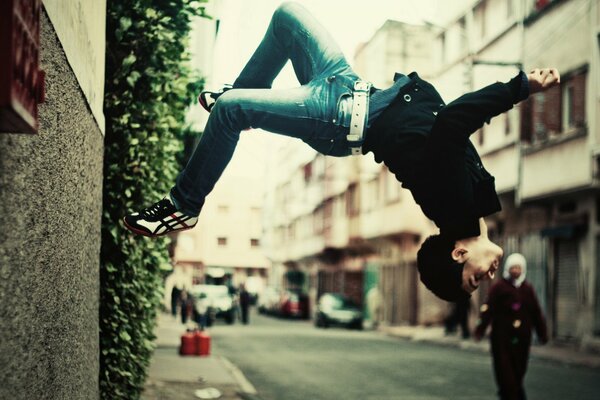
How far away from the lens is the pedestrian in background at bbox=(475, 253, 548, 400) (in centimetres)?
1209

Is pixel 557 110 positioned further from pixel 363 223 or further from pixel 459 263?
pixel 459 263

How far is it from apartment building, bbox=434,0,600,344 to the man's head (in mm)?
22285

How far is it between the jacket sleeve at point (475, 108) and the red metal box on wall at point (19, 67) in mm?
1145

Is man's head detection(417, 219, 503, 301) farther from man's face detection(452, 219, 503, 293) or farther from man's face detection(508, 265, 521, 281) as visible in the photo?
man's face detection(508, 265, 521, 281)

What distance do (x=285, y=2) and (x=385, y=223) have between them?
1744 inches

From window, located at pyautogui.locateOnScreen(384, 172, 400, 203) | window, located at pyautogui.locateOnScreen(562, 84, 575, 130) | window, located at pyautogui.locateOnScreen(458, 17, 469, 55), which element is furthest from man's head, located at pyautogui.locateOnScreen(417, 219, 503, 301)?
window, located at pyautogui.locateOnScreen(384, 172, 400, 203)

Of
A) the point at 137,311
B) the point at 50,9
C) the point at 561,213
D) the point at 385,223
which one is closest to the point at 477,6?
the point at 561,213

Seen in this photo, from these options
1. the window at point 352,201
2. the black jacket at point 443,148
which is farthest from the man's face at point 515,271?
the window at point 352,201

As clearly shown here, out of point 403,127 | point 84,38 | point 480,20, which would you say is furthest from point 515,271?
point 480,20

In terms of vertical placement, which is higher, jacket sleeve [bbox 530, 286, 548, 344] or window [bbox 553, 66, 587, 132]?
window [bbox 553, 66, 587, 132]

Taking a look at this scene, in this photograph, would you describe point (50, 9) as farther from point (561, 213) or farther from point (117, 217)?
point (561, 213)

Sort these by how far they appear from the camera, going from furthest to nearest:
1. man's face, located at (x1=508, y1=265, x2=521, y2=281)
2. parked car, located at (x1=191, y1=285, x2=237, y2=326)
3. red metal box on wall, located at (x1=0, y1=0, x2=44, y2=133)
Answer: parked car, located at (x1=191, y1=285, x2=237, y2=326) < man's face, located at (x1=508, y1=265, x2=521, y2=281) < red metal box on wall, located at (x1=0, y1=0, x2=44, y2=133)

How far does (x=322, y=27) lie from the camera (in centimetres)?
312

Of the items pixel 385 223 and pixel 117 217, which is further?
pixel 385 223
